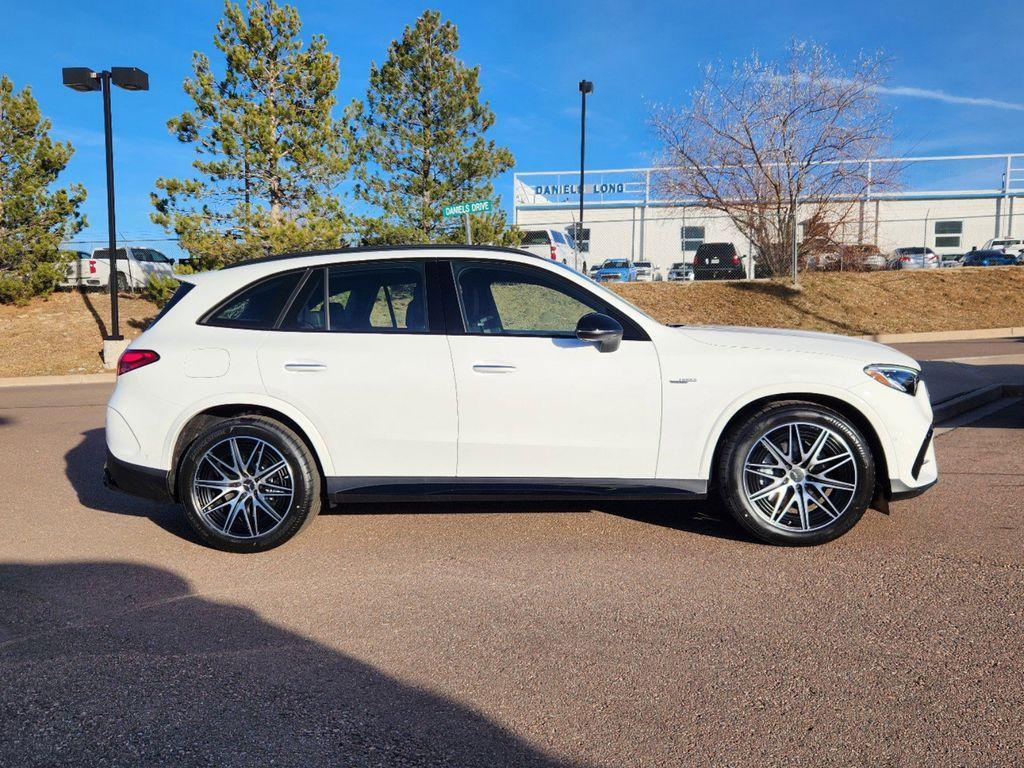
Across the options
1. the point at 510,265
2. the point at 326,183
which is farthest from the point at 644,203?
the point at 510,265

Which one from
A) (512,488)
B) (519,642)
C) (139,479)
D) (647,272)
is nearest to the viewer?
(519,642)

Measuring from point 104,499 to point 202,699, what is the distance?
3502 mm

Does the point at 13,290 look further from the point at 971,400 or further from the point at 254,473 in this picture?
the point at 971,400

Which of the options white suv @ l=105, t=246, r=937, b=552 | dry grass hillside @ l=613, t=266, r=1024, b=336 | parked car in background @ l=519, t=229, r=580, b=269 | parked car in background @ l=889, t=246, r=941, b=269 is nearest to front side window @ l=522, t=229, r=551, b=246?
parked car in background @ l=519, t=229, r=580, b=269

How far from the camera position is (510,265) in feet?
15.0

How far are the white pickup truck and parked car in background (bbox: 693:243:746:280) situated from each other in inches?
648

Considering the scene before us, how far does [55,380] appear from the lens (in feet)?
48.9

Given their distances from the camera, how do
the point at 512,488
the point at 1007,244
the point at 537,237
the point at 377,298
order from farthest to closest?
the point at 1007,244, the point at 537,237, the point at 377,298, the point at 512,488

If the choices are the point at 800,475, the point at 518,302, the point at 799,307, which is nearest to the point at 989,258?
the point at 799,307

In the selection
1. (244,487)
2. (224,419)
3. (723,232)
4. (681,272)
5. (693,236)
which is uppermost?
(723,232)

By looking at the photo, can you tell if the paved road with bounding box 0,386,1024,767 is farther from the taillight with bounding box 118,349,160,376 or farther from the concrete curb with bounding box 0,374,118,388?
the concrete curb with bounding box 0,374,118,388

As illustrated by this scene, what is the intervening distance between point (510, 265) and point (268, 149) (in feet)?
48.1

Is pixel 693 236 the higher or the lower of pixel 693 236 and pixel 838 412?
the higher

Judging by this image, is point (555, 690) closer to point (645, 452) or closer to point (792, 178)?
point (645, 452)
